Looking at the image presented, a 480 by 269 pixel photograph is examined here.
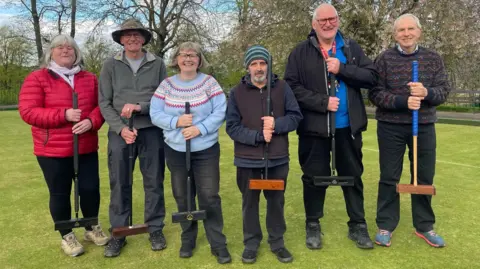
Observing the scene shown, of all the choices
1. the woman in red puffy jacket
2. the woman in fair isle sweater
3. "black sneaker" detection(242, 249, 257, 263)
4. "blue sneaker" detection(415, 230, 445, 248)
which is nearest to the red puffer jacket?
the woman in red puffy jacket

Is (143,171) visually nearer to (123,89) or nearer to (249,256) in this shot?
(123,89)

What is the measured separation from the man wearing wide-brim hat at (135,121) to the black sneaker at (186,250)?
0.79ft

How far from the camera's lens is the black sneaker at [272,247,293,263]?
3.13 meters

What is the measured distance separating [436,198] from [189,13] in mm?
19697

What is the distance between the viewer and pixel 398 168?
350 centimetres

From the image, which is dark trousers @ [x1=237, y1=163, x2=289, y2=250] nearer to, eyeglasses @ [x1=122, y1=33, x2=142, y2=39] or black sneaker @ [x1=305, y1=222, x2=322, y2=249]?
black sneaker @ [x1=305, y1=222, x2=322, y2=249]

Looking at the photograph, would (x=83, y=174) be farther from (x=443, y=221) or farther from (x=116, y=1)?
(x=116, y=1)

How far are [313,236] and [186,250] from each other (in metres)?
1.10

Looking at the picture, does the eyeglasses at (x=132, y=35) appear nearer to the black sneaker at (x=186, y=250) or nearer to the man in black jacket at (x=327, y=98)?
the man in black jacket at (x=327, y=98)

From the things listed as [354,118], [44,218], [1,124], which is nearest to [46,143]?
[44,218]

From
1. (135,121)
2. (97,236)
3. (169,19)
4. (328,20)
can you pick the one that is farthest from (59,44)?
(169,19)

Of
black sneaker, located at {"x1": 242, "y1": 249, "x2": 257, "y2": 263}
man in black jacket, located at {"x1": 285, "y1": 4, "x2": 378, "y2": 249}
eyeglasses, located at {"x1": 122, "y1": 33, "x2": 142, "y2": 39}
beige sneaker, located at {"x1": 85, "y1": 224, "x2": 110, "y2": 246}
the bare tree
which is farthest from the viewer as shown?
the bare tree

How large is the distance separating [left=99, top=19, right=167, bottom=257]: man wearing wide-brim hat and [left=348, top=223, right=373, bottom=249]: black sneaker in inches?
65.5

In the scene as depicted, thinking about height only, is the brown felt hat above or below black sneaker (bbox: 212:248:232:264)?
above
